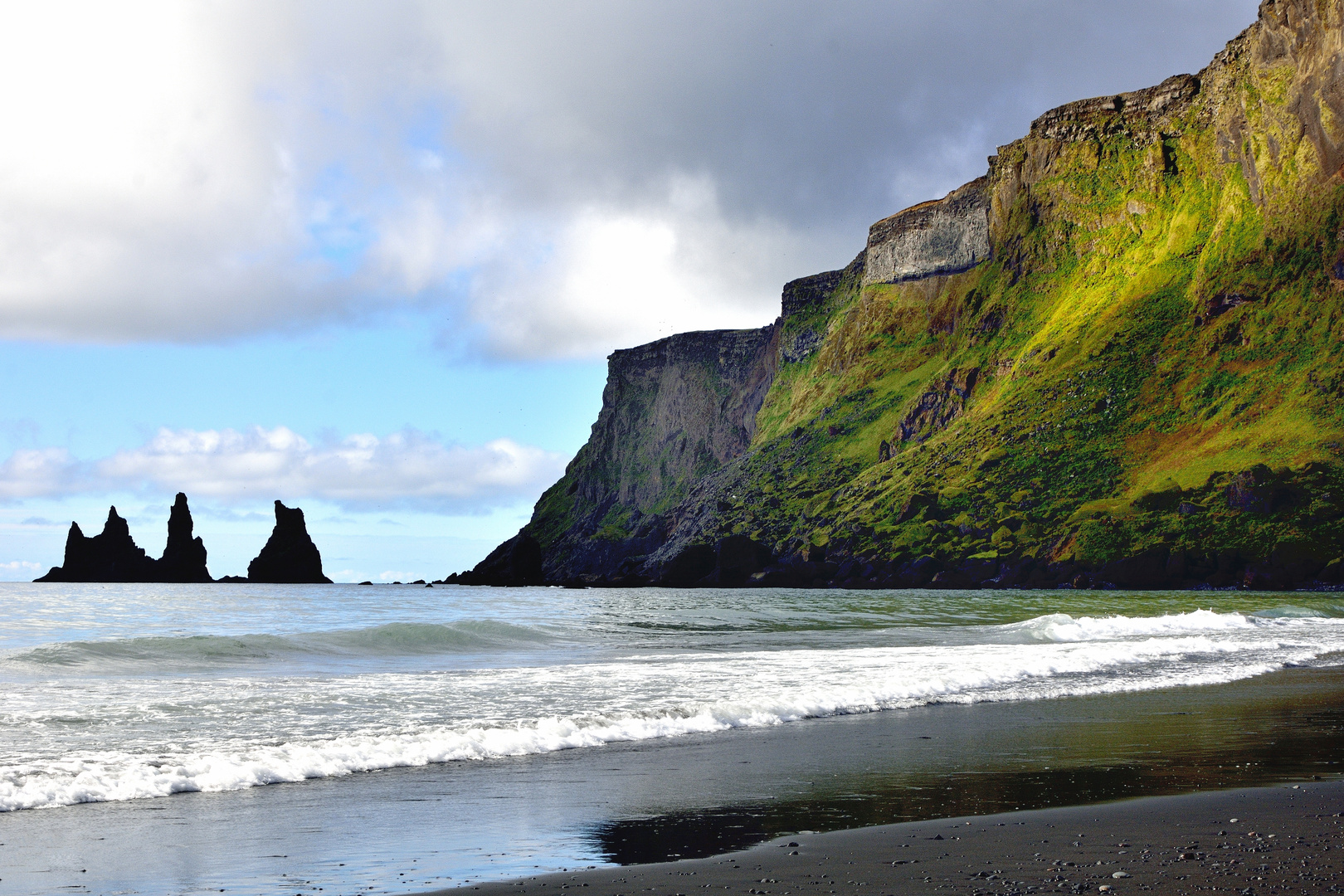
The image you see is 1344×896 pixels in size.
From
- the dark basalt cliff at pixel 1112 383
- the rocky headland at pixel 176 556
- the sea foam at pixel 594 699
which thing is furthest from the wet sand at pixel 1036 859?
the rocky headland at pixel 176 556

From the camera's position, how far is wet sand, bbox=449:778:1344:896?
6.89 m

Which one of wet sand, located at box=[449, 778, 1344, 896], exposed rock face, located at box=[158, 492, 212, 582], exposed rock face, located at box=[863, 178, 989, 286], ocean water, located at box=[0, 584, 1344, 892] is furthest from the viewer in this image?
exposed rock face, located at box=[158, 492, 212, 582]

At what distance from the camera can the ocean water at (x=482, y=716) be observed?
925 centimetres

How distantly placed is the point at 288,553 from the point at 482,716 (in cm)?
18526

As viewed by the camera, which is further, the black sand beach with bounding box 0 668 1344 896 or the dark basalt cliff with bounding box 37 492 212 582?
the dark basalt cliff with bounding box 37 492 212 582

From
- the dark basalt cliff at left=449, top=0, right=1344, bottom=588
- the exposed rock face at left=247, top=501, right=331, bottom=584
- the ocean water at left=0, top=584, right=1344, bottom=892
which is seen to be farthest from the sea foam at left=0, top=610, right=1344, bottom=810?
the exposed rock face at left=247, top=501, right=331, bottom=584

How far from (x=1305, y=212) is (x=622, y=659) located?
115 m

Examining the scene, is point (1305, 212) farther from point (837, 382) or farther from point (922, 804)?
point (922, 804)

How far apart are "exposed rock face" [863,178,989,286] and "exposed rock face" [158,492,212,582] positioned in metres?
125

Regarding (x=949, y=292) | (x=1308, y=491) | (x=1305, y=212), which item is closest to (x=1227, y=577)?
(x=1308, y=491)

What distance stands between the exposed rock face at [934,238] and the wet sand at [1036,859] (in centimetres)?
16814

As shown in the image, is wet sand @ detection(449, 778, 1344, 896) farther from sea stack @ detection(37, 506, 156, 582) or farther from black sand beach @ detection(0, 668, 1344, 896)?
sea stack @ detection(37, 506, 156, 582)

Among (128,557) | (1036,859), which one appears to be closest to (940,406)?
(128,557)

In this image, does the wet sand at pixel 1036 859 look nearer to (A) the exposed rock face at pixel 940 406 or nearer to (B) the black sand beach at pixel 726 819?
(B) the black sand beach at pixel 726 819
